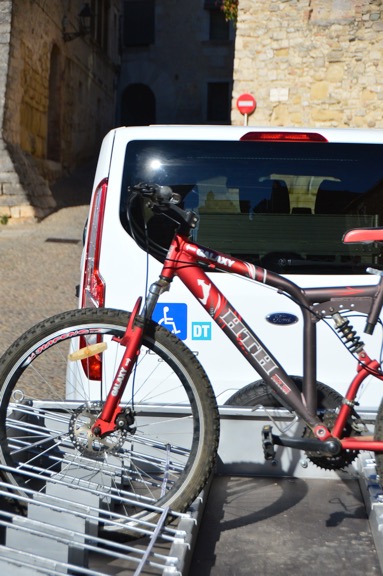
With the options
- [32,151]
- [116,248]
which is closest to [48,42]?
[32,151]

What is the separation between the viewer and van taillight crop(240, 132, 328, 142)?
3.82 m

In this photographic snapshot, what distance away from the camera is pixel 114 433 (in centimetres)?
295

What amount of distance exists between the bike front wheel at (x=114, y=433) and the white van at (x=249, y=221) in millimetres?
626

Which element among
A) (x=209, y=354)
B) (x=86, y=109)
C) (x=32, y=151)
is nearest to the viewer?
(x=209, y=354)

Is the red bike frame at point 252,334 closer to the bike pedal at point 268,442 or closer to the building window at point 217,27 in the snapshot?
the bike pedal at point 268,442

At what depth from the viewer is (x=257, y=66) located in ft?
55.1

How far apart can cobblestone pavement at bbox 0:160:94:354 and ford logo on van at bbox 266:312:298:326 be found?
174 inches

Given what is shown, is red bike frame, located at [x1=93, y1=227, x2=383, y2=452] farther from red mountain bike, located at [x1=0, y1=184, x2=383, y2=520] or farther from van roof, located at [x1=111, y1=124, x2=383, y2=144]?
van roof, located at [x1=111, y1=124, x2=383, y2=144]

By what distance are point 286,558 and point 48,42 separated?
20202 mm

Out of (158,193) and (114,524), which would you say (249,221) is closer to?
(158,193)

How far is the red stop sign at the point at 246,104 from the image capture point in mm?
16547

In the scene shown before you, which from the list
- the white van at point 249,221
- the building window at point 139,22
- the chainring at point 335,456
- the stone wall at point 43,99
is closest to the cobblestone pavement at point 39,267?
the stone wall at point 43,99

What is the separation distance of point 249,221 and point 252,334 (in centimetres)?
89

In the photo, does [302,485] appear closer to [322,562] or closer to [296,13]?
[322,562]
